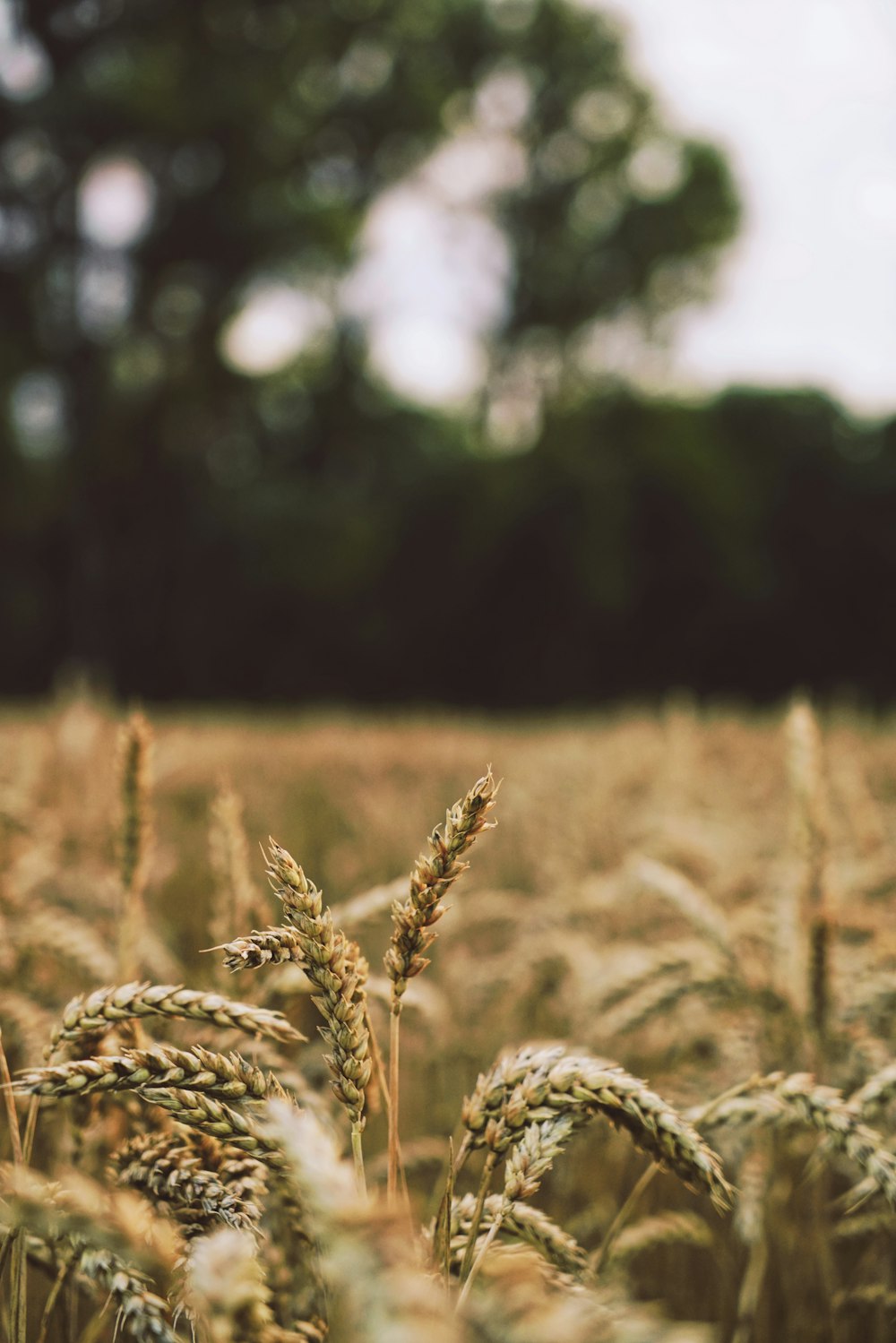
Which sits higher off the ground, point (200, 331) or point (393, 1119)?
point (200, 331)

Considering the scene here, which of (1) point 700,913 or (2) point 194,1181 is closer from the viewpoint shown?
(2) point 194,1181

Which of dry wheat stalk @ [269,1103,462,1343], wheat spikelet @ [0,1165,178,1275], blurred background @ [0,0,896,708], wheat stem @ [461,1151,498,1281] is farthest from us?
blurred background @ [0,0,896,708]

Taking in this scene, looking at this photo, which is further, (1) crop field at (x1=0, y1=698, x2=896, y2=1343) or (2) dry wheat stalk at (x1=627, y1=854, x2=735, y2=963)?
(2) dry wheat stalk at (x1=627, y1=854, x2=735, y2=963)

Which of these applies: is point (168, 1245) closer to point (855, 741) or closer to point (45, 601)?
point (855, 741)

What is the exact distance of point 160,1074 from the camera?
0.62 meters

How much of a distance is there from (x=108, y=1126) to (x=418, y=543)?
13.1 m

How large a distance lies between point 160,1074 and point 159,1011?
37mm

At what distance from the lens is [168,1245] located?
69 centimetres

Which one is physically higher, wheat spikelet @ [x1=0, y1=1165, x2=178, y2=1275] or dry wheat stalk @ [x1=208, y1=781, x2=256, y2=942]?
dry wheat stalk @ [x1=208, y1=781, x2=256, y2=942]

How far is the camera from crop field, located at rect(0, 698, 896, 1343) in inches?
22.9

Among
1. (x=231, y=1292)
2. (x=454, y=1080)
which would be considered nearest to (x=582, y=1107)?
(x=231, y=1292)

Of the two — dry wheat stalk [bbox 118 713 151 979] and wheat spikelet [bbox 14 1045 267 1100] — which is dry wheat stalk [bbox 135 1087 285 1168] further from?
dry wheat stalk [bbox 118 713 151 979]

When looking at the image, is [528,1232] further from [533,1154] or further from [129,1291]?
[129,1291]

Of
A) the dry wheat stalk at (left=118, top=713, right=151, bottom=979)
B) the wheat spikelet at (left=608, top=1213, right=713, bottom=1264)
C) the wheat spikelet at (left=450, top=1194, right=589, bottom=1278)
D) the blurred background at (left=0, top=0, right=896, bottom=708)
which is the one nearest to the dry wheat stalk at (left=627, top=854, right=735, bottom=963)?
the wheat spikelet at (left=608, top=1213, right=713, bottom=1264)
